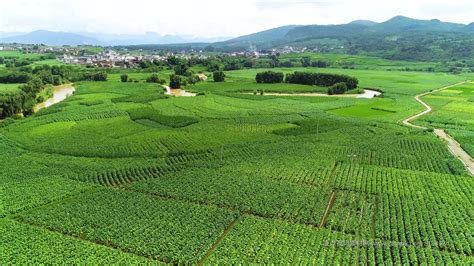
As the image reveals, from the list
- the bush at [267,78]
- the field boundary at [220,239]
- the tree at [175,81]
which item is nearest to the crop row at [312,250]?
the field boundary at [220,239]

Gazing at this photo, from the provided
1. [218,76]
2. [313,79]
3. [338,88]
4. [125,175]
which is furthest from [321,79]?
[125,175]

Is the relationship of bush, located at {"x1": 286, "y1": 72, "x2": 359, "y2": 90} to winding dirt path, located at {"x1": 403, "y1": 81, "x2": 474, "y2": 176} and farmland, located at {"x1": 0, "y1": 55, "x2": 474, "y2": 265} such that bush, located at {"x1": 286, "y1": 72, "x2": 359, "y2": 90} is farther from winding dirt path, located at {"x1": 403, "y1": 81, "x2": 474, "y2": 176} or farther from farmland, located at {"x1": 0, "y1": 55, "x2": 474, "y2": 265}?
farmland, located at {"x1": 0, "y1": 55, "x2": 474, "y2": 265}

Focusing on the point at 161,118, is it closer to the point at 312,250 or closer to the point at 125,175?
the point at 125,175

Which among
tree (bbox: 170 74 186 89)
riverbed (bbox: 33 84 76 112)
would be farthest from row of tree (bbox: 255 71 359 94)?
riverbed (bbox: 33 84 76 112)

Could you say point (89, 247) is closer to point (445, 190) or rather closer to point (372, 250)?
point (372, 250)

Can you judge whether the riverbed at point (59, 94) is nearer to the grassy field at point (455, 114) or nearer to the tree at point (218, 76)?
the tree at point (218, 76)

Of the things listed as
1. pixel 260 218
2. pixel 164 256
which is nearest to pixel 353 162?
pixel 260 218
